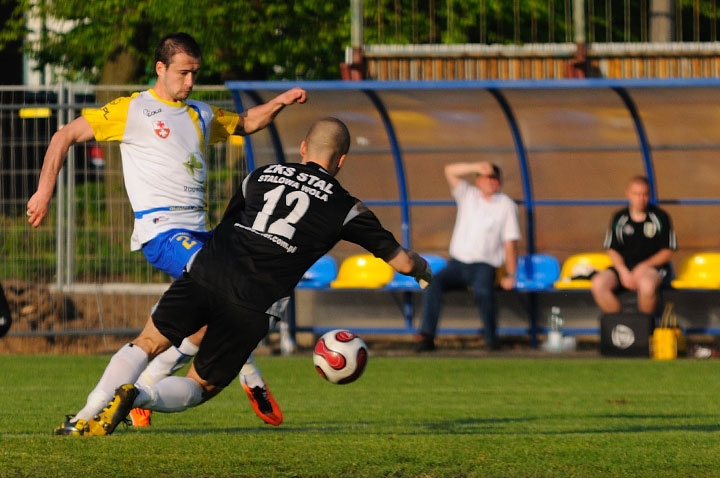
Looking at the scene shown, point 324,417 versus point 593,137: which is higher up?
point 593,137

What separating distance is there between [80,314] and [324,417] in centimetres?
653

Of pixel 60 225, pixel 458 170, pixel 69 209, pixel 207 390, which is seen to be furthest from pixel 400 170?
pixel 207 390

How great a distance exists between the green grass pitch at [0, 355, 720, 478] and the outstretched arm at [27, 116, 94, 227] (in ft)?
3.46

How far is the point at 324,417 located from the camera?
865 cm

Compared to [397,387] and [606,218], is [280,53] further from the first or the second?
[397,387]

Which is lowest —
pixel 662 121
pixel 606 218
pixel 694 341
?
pixel 694 341

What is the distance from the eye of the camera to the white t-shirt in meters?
14.0

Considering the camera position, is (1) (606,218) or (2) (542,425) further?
(1) (606,218)

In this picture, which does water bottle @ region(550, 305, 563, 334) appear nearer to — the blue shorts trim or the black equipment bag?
the black equipment bag

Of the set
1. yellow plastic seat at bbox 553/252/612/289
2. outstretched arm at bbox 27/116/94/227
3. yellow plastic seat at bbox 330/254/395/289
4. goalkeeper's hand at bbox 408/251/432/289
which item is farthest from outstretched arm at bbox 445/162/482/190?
goalkeeper's hand at bbox 408/251/432/289

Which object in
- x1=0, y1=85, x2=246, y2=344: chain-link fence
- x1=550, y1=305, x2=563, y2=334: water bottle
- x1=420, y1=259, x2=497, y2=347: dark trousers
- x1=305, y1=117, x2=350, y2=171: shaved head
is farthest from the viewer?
x1=550, y1=305, x2=563, y2=334: water bottle

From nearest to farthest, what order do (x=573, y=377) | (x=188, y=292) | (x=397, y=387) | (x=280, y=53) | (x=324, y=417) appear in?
(x=188, y=292) < (x=324, y=417) < (x=397, y=387) < (x=573, y=377) < (x=280, y=53)

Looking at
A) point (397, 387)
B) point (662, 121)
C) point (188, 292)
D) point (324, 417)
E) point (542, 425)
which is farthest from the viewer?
point (662, 121)

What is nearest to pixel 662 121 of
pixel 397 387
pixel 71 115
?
pixel 397 387
